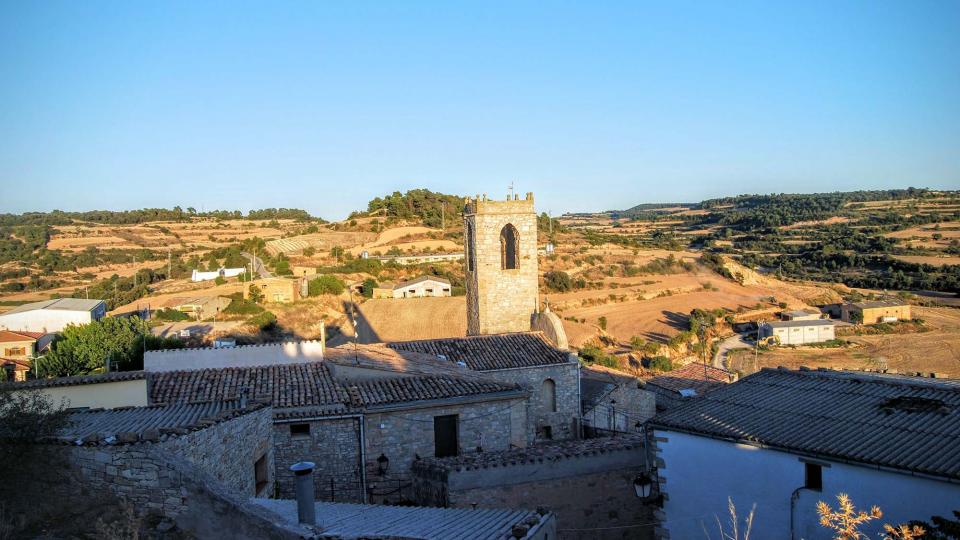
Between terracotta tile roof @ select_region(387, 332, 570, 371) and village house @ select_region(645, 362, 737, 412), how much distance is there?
3.60 meters

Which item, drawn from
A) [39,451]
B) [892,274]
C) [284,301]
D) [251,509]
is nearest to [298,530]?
[251,509]

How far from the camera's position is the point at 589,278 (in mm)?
59188

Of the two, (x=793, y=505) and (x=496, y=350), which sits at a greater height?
(x=496, y=350)

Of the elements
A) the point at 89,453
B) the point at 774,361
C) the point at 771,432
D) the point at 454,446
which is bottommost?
the point at 774,361

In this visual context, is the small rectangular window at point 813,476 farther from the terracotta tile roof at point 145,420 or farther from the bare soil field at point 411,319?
the bare soil field at point 411,319

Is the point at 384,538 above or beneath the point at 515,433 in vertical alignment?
above

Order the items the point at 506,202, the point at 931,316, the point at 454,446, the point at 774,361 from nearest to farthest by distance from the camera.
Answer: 1. the point at 454,446
2. the point at 506,202
3. the point at 774,361
4. the point at 931,316

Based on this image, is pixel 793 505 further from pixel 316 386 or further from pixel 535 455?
pixel 316 386

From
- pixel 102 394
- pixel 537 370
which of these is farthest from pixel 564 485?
pixel 102 394

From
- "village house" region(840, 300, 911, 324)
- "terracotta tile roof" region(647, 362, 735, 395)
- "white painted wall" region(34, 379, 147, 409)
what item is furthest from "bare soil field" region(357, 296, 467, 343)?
"white painted wall" region(34, 379, 147, 409)

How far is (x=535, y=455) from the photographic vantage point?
1211cm

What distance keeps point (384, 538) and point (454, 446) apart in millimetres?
7991

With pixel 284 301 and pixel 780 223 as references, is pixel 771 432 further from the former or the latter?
pixel 780 223

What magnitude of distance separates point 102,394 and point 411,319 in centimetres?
3156
